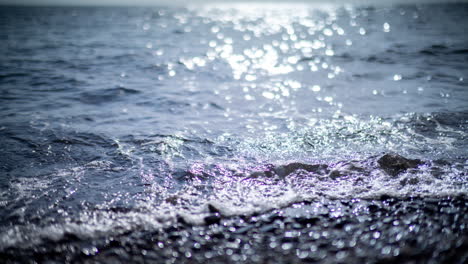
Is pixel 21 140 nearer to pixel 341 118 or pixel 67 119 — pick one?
pixel 67 119

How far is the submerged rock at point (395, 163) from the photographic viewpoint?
143 inches

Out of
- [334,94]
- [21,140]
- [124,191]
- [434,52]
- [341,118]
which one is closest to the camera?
[124,191]

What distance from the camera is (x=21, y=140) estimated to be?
492cm

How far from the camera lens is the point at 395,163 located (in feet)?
12.2

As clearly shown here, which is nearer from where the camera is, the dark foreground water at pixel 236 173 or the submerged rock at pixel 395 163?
the dark foreground water at pixel 236 173

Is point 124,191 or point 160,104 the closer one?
point 124,191

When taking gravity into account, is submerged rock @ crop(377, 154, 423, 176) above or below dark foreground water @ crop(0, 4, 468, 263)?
above

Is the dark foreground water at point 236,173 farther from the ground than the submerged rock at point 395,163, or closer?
closer

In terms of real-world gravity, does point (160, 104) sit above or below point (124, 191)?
below

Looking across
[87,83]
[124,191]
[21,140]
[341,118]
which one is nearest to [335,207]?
[124,191]

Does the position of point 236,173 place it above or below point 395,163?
below

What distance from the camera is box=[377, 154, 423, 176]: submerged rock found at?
3625 mm

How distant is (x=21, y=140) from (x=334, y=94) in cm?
652

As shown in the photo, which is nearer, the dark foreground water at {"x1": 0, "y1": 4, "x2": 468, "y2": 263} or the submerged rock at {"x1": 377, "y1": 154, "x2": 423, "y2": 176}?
the dark foreground water at {"x1": 0, "y1": 4, "x2": 468, "y2": 263}
